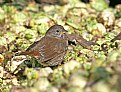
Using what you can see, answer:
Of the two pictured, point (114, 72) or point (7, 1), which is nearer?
point (114, 72)

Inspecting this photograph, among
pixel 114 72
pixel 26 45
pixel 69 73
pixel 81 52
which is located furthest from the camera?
pixel 26 45

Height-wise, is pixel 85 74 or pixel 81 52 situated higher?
pixel 85 74

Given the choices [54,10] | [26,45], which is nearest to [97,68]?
[26,45]

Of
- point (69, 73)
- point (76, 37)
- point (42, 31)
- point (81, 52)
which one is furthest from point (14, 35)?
point (69, 73)

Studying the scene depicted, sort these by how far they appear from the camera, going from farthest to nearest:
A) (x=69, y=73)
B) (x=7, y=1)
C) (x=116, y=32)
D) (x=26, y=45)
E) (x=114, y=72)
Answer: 1. (x=7, y=1)
2. (x=116, y=32)
3. (x=26, y=45)
4. (x=69, y=73)
5. (x=114, y=72)

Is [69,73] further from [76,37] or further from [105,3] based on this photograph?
[105,3]

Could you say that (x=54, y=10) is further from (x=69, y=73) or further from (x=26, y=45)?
(x=69, y=73)
